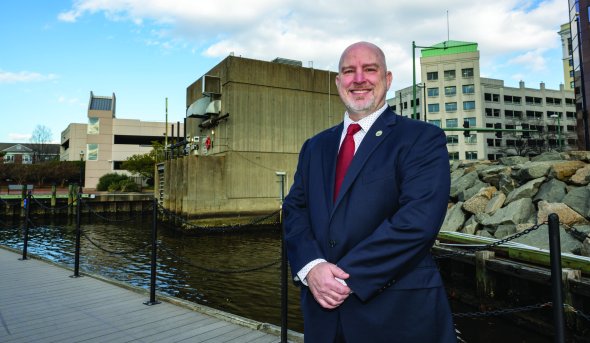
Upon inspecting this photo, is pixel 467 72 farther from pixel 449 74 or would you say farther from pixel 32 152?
pixel 32 152

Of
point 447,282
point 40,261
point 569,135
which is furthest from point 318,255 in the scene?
point 569,135

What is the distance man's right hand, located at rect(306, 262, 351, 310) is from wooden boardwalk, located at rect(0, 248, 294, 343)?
101 inches

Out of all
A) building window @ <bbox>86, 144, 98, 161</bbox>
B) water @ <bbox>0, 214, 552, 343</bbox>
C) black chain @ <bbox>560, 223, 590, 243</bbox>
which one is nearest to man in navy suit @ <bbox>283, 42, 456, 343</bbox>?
water @ <bbox>0, 214, 552, 343</bbox>

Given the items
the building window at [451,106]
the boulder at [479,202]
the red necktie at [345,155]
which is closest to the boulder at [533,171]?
the boulder at [479,202]

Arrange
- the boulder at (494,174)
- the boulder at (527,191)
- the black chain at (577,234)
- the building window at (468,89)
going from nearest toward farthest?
the black chain at (577,234) < the boulder at (527,191) < the boulder at (494,174) < the building window at (468,89)

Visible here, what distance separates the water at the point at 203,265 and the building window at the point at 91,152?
35.6m

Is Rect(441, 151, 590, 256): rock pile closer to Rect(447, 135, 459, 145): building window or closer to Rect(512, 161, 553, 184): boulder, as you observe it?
Rect(512, 161, 553, 184): boulder

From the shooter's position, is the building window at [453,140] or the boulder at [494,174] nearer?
the boulder at [494,174]

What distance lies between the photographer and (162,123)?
2537 inches

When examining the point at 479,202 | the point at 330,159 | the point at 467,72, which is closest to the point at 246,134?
the point at 479,202

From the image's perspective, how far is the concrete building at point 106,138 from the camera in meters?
58.6

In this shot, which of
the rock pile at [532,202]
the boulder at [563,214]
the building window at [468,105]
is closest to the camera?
the rock pile at [532,202]

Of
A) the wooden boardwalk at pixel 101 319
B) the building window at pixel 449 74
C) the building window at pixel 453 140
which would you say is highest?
the building window at pixel 449 74

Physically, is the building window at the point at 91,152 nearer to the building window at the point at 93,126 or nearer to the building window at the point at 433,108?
the building window at the point at 93,126
